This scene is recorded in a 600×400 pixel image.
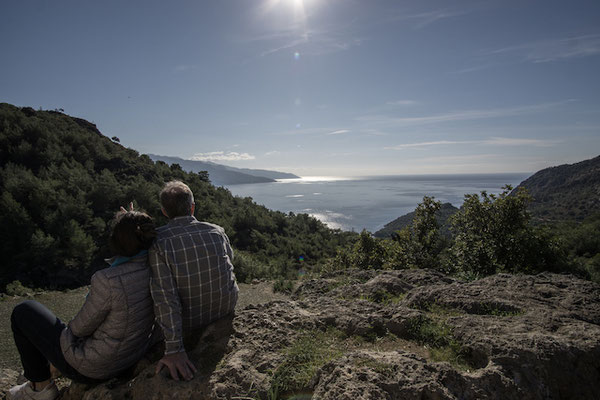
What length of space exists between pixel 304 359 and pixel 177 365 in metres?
0.95

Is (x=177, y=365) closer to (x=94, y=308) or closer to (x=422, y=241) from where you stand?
(x=94, y=308)

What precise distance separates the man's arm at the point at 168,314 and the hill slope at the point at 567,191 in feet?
161

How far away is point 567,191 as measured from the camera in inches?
2356

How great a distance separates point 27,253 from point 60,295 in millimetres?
10213

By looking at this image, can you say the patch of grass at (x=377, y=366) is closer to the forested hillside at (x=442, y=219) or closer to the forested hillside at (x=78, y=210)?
the forested hillside at (x=442, y=219)

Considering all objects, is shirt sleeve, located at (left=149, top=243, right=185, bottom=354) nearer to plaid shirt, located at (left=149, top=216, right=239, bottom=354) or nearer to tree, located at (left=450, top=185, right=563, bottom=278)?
plaid shirt, located at (left=149, top=216, right=239, bottom=354)

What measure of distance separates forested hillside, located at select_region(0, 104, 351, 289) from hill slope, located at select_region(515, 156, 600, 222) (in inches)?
1421

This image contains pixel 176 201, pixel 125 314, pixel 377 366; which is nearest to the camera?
pixel 377 366

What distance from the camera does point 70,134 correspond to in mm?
34719

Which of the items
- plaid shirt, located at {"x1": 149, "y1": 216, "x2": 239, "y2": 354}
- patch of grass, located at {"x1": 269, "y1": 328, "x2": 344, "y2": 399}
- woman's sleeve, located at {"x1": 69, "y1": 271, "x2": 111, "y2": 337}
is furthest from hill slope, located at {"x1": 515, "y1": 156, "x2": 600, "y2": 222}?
woman's sleeve, located at {"x1": 69, "y1": 271, "x2": 111, "y2": 337}

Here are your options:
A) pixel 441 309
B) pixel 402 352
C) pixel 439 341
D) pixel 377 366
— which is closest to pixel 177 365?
pixel 377 366

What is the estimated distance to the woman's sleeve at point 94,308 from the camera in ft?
6.57

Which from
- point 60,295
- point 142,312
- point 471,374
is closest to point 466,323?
point 471,374

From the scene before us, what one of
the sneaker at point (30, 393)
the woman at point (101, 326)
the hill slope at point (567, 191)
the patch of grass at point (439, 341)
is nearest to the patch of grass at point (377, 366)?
the patch of grass at point (439, 341)
